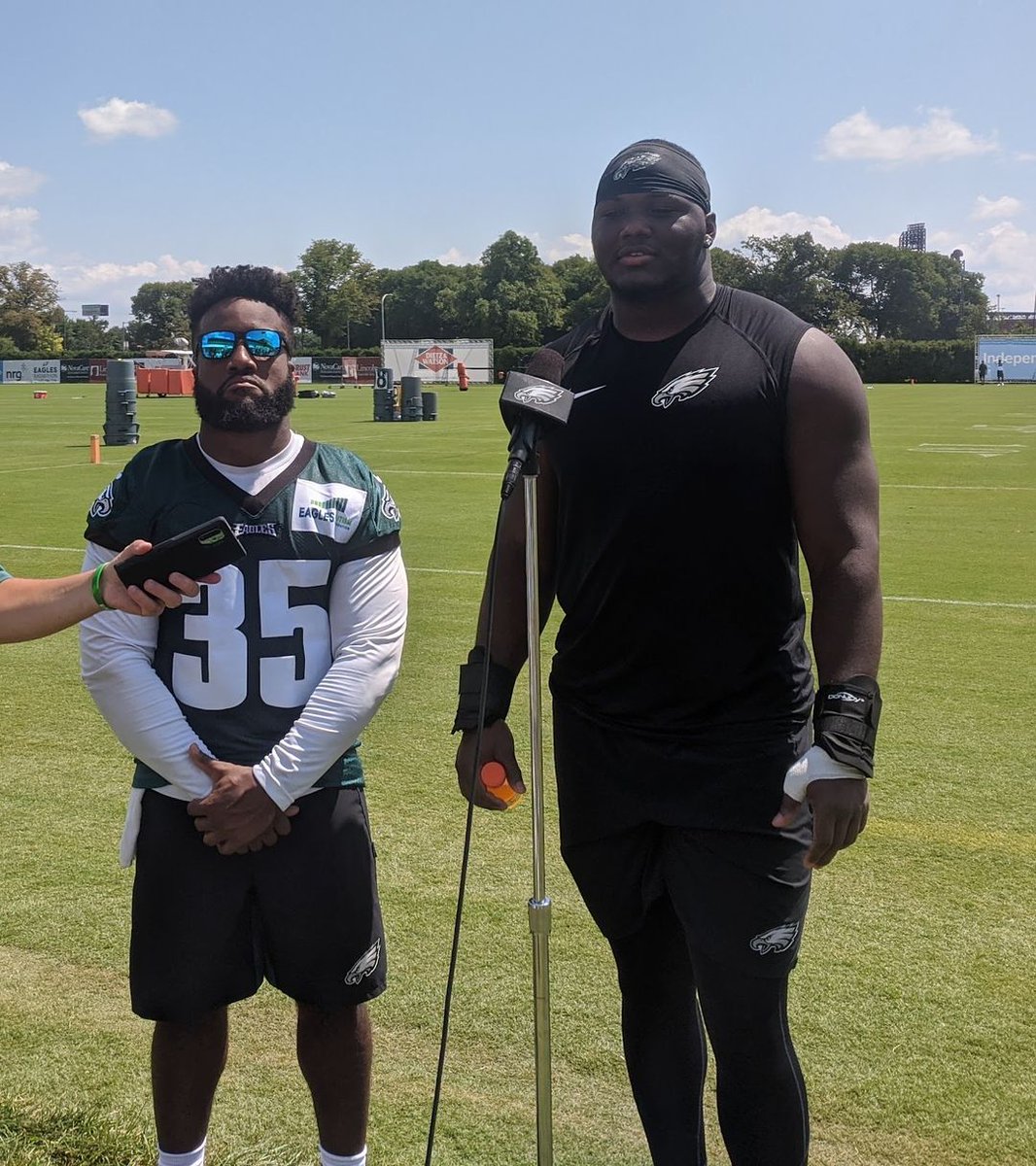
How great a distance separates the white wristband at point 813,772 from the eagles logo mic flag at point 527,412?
0.78 m

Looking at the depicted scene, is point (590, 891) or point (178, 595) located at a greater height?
point (178, 595)

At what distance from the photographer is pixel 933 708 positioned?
21.9ft

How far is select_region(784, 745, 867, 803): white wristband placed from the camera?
2.36 meters

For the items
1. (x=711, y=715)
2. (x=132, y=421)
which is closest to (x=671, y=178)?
(x=711, y=715)

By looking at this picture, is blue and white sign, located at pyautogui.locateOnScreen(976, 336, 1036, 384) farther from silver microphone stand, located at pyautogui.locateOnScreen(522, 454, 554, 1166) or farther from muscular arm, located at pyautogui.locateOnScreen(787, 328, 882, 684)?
silver microphone stand, located at pyautogui.locateOnScreen(522, 454, 554, 1166)

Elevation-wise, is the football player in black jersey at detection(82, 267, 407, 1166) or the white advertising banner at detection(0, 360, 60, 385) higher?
the white advertising banner at detection(0, 360, 60, 385)

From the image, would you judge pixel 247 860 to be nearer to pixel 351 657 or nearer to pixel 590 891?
pixel 351 657

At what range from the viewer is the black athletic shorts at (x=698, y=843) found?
2486 millimetres

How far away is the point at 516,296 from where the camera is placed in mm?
100188

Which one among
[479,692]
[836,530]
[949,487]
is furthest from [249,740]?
[949,487]

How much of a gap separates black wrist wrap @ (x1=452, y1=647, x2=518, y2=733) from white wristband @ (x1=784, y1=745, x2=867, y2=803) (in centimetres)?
68

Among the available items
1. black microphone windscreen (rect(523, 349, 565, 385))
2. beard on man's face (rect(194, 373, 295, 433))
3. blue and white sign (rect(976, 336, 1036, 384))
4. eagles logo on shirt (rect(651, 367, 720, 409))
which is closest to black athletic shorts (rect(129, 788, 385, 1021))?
beard on man's face (rect(194, 373, 295, 433))

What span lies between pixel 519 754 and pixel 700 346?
388cm

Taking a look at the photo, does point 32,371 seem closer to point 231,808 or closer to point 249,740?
point 249,740
